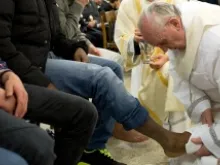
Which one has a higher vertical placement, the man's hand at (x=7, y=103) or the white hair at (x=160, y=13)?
the white hair at (x=160, y=13)

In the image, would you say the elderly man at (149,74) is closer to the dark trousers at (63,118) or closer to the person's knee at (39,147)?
the dark trousers at (63,118)

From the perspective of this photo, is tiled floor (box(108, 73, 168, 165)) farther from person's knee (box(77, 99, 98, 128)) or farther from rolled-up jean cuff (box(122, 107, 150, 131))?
person's knee (box(77, 99, 98, 128))

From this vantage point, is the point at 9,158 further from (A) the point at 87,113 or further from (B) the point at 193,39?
(B) the point at 193,39

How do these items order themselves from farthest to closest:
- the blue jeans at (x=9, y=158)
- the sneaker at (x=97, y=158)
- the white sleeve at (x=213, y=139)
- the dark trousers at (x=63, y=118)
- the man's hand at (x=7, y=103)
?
the sneaker at (x=97, y=158) < the white sleeve at (x=213, y=139) < the dark trousers at (x=63, y=118) < the man's hand at (x=7, y=103) < the blue jeans at (x=9, y=158)

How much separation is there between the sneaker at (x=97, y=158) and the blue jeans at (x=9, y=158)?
0.70 metres

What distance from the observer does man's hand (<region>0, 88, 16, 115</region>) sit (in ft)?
3.50

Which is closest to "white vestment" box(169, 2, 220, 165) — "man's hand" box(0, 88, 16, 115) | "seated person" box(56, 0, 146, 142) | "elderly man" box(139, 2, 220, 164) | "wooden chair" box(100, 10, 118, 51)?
"elderly man" box(139, 2, 220, 164)

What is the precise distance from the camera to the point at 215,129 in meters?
1.30

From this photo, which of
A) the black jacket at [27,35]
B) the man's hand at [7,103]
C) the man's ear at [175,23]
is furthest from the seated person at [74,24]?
the man's hand at [7,103]

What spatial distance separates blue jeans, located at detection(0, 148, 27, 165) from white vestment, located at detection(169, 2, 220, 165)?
0.68 m

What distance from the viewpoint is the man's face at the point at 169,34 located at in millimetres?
1265

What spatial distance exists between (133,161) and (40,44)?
0.73 meters

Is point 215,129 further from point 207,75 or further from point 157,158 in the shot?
point 157,158

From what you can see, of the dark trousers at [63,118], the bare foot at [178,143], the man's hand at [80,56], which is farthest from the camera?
the man's hand at [80,56]
